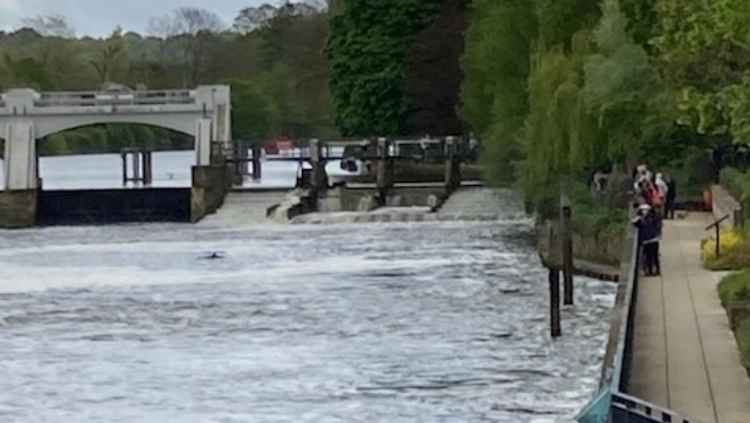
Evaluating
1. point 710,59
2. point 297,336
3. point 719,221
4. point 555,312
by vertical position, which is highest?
point 710,59

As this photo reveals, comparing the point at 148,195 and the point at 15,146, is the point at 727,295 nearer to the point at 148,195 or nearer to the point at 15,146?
the point at 148,195

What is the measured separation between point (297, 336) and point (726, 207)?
45.9 feet

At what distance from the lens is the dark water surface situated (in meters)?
25.6

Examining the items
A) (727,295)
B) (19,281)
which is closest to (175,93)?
(19,281)

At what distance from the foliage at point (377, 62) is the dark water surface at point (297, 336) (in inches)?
1071

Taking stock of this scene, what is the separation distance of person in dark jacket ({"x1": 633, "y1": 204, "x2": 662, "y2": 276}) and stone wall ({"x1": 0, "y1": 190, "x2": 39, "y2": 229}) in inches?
1835

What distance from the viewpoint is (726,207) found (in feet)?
142

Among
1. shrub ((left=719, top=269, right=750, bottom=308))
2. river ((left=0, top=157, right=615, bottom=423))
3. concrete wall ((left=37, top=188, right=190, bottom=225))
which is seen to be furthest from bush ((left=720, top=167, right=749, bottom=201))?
concrete wall ((left=37, top=188, right=190, bottom=225))

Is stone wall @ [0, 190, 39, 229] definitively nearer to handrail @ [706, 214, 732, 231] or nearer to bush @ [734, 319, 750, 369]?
handrail @ [706, 214, 732, 231]

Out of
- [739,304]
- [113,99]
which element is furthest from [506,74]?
[739,304]

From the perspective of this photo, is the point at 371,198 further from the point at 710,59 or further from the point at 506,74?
the point at 710,59

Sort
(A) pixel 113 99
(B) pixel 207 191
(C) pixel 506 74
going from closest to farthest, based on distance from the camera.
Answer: (C) pixel 506 74
(B) pixel 207 191
(A) pixel 113 99

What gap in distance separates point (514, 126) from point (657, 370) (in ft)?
117

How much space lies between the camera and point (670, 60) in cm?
2225
